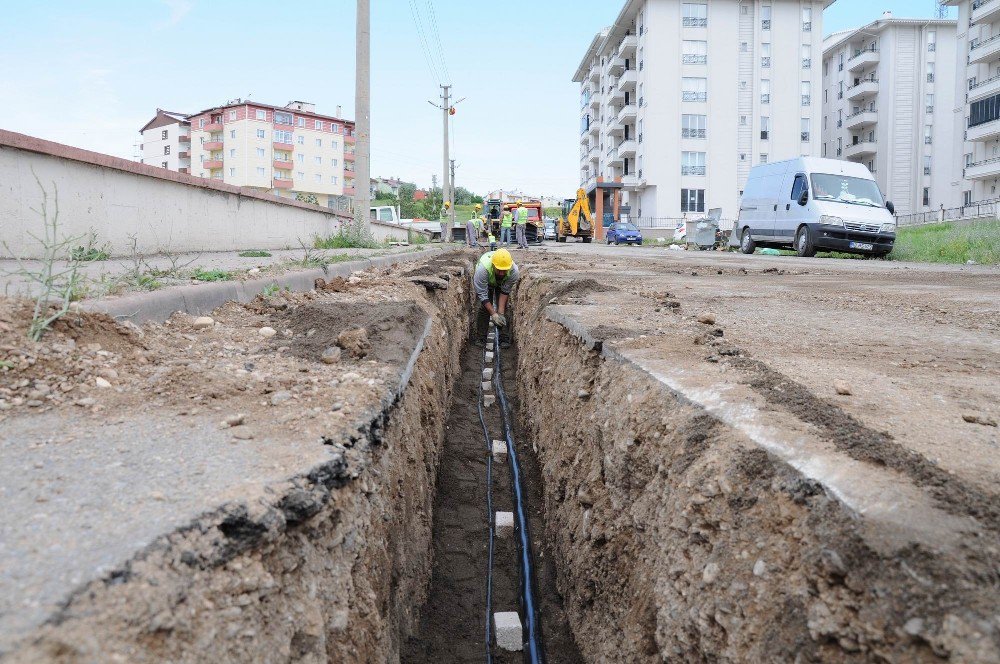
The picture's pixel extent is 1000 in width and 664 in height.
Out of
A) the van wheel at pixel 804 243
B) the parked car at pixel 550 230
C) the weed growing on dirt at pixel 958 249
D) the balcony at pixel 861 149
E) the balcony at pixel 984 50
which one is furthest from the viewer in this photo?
the balcony at pixel 861 149

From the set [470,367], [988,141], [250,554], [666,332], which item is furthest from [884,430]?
[988,141]

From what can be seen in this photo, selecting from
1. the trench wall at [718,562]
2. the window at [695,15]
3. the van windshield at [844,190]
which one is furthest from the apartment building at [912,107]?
the trench wall at [718,562]

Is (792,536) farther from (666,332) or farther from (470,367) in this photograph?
(470,367)

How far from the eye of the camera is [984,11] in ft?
126

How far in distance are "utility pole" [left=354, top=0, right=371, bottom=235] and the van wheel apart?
33.1 ft

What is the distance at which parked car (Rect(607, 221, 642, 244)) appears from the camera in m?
35.2

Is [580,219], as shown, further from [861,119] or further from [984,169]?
[861,119]

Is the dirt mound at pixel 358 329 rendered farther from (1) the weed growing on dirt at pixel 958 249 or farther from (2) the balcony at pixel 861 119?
(2) the balcony at pixel 861 119

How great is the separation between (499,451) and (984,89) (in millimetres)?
43877

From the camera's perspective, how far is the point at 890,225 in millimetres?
16891

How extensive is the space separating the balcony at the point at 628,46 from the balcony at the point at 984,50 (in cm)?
1988

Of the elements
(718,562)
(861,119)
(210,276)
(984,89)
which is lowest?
(718,562)

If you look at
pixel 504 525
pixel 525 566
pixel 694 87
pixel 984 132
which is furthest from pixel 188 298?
pixel 694 87

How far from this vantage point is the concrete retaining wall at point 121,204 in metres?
7.21
